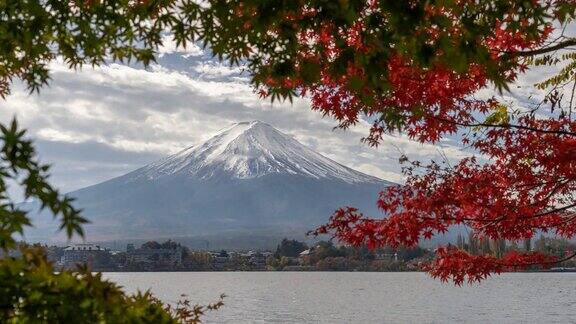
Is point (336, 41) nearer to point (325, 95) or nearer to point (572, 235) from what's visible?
point (325, 95)

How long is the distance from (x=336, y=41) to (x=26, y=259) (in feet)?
11.3

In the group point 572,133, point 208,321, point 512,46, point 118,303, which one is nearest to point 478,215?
point 572,133

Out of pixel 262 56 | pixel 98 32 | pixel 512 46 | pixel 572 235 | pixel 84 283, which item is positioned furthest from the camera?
pixel 572 235

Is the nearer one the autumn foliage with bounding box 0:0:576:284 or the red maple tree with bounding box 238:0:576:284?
the autumn foliage with bounding box 0:0:576:284

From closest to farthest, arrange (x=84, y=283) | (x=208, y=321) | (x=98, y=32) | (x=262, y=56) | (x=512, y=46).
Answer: (x=84, y=283), (x=262, y=56), (x=98, y=32), (x=512, y=46), (x=208, y=321)

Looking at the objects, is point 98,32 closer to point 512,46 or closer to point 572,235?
point 512,46

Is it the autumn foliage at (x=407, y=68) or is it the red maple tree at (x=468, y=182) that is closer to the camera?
the autumn foliage at (x=407, y=68)

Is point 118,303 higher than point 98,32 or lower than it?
lower

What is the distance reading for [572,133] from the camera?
10.8 m

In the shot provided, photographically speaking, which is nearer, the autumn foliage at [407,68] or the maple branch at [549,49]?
the autumn foliage at [407,68]

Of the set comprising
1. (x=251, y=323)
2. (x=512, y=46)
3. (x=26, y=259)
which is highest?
(x=512, y=46)

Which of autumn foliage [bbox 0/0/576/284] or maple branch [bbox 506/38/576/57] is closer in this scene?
autumn foliage [bbox 0/0/576/284]

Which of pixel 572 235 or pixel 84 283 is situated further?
pixel 572 235

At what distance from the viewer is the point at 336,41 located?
5754mm
